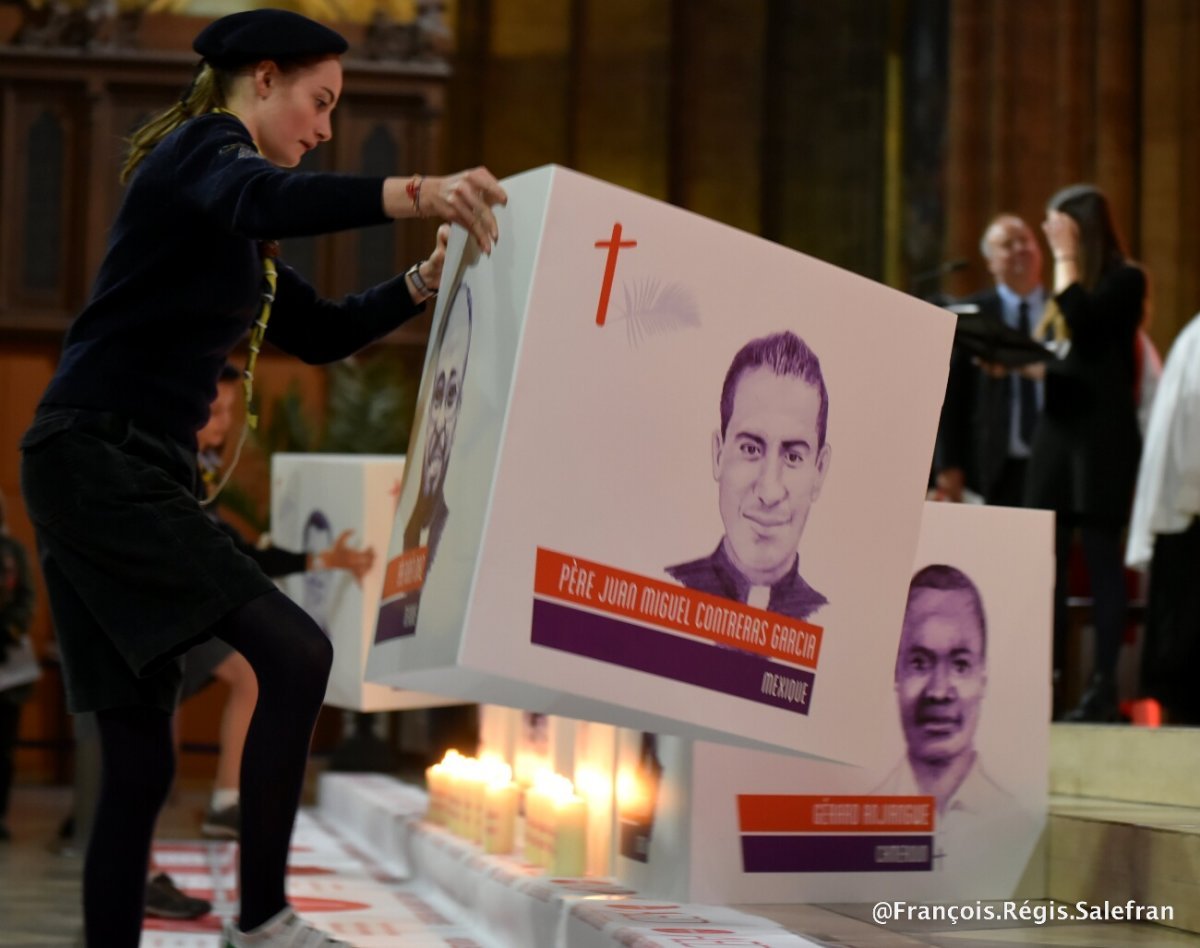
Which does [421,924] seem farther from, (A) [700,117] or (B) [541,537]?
(A) [700,117]

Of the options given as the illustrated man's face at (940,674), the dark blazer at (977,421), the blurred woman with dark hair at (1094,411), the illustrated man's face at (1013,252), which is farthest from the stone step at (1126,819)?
the illustrated man's face at (1013,252)

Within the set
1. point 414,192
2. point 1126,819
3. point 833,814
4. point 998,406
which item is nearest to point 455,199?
point 414,192

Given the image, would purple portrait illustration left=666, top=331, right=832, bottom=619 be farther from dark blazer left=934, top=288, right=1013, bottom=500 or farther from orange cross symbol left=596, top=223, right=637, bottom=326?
dark blazer left=934, top=288, right=1013, bottom=500

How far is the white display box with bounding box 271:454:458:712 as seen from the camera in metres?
4.17

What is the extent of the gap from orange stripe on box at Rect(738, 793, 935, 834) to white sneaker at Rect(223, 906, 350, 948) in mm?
878

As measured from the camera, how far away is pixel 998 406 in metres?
5.29

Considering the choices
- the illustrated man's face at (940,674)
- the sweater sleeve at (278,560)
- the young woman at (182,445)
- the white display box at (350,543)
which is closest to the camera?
the young woman at (182,445)

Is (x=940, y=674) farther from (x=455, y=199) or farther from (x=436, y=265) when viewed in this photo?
(x=455, y=199)

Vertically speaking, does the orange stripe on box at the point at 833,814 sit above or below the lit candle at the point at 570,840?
above

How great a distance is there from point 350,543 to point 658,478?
2.24 meters

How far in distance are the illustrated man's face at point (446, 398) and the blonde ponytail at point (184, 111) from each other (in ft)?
1.52

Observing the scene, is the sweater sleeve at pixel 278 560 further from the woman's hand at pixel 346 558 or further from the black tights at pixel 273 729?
the black tights at pixel 273 729

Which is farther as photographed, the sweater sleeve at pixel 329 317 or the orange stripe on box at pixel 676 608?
the sweater sleeve at pixel 329 317

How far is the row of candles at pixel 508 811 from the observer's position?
124 inches
